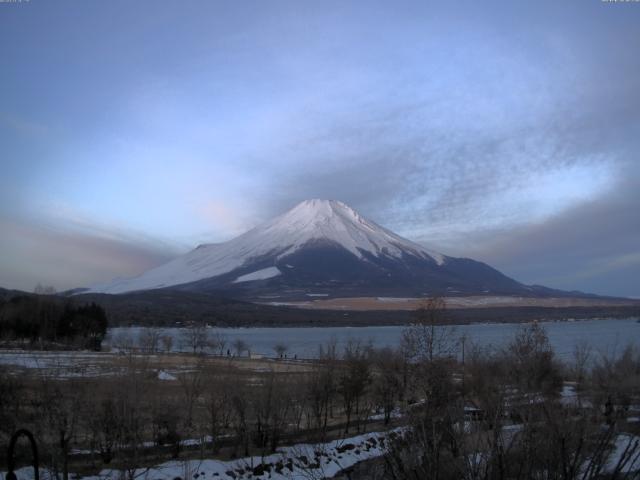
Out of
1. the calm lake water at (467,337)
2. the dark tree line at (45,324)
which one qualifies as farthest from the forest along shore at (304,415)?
the dark tree line at (45,324)

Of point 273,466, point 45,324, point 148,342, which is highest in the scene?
point 148,342

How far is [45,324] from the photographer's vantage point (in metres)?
66.0

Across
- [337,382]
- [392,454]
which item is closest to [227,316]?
[337,382]

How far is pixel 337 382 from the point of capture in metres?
29.3

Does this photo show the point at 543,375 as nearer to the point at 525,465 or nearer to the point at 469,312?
the point at 525,465

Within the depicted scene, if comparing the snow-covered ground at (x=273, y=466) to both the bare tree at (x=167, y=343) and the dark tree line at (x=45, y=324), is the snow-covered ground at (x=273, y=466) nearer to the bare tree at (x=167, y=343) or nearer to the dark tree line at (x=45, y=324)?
the dark tree line at (x=45, y=324)

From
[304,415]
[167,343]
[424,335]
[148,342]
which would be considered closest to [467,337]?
[167,343]

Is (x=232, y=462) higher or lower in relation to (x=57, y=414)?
lower

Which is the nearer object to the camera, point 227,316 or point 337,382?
point 337,382

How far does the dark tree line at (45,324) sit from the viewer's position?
65.2 metres

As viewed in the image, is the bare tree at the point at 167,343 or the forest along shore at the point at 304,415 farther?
the bare tree at the point at 167,343

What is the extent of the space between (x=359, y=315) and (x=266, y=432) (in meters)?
158

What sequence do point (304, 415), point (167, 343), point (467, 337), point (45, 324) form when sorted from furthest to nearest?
1. point (167, 343)
2. point (467, 337)
3. point (45, 324)
4. point (304, 415)

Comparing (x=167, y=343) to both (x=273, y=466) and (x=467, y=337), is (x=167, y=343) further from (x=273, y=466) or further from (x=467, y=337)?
(x=273, y=466)
